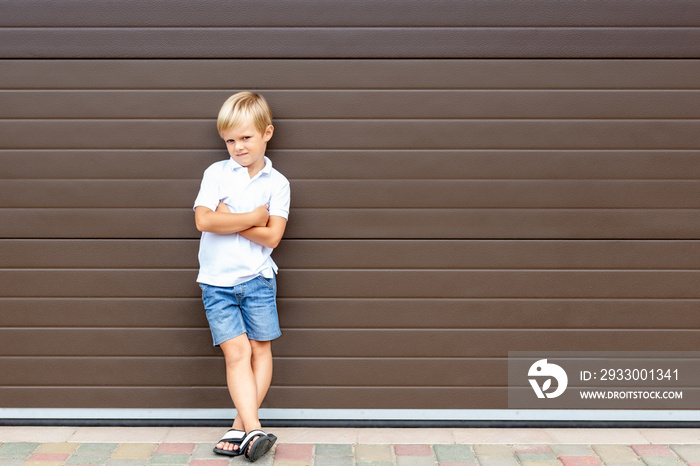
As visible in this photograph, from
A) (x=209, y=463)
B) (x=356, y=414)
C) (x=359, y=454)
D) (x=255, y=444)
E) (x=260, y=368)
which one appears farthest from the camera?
(x=356, y=414)

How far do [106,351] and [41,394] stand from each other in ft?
1.42

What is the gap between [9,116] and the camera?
11.1 ft

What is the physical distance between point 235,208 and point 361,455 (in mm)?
1356

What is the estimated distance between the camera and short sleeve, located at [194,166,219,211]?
123 inches

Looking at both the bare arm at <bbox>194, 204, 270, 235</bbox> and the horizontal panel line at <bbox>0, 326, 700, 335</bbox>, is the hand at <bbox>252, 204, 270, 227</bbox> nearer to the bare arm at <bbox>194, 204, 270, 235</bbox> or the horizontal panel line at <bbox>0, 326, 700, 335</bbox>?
the bare arm at <bbox>194, 204, 270, 235</bbox>

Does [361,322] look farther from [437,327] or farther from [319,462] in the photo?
[319,462]

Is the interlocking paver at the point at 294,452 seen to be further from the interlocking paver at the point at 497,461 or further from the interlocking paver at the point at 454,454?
the interlocking paver at the point at 497,461

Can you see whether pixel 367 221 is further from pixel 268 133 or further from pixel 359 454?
pixel 359 454

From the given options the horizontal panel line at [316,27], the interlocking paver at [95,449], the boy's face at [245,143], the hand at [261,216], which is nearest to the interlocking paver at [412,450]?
the hand at [261,216]

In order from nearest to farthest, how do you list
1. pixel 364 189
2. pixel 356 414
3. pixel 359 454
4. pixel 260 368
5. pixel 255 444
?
pixel 255 444, pixel 359 454, pixel 260 368, pixel 364 189, pixel 356 414

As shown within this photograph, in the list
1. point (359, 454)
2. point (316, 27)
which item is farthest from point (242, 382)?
point (316, 27)

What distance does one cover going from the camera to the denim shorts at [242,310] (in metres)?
3.17

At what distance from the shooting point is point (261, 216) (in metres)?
3.12

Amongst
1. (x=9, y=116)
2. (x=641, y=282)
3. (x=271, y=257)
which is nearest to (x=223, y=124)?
(x=271, y=257)
